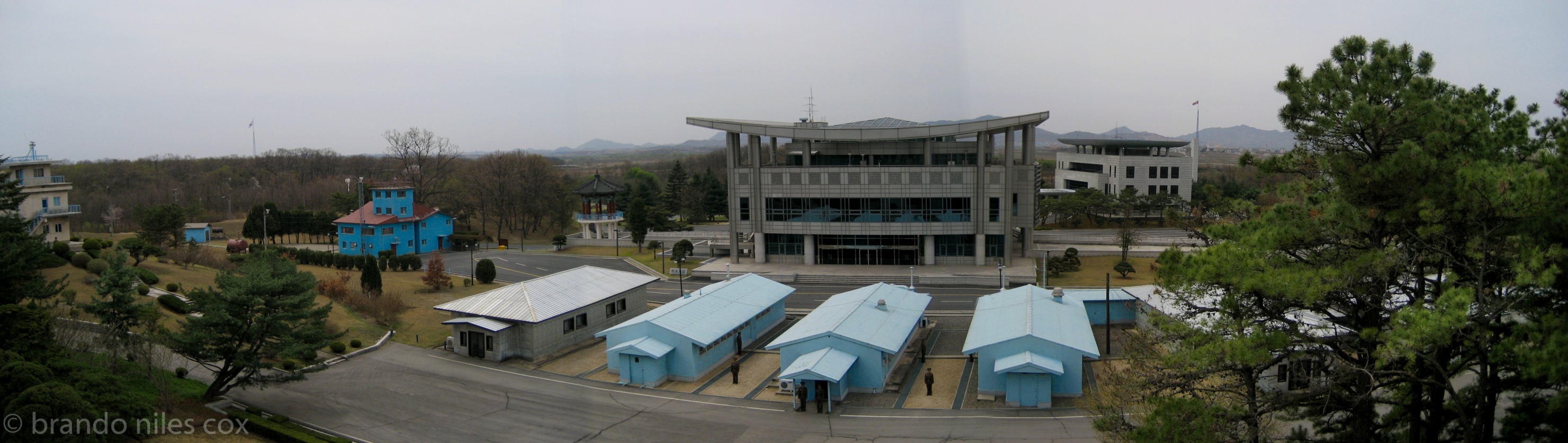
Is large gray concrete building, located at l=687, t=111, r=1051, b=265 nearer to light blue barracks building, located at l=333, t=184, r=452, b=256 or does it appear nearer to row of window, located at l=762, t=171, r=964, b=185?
row of window, located at l=762, t=171, r=964, b=185

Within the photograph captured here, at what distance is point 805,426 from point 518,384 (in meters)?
8.63

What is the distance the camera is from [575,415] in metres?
20.4

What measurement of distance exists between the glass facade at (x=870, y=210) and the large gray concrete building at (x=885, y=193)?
4cm

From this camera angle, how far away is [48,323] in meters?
17.4

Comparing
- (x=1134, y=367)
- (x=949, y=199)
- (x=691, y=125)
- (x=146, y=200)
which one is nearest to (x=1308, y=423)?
(x=1134, y=367)

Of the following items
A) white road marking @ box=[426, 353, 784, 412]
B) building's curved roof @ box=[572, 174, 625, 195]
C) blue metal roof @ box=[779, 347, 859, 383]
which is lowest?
white road marking @ box=[426, 353, 784, 412]

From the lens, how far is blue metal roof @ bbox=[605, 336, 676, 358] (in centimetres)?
2280

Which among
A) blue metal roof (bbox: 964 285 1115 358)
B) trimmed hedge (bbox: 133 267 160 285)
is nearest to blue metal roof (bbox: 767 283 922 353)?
blue metal roof (bbox: 964 285 1115 358)

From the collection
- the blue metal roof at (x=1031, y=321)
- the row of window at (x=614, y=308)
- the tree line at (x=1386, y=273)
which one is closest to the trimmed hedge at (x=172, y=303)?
the row of window at (x=614, y=308)

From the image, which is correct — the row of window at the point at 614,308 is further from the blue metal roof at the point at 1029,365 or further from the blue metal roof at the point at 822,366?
the blue metal roof at the point at 1029,365

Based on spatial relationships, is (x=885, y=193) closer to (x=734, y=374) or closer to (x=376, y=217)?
(x=734, y=374)

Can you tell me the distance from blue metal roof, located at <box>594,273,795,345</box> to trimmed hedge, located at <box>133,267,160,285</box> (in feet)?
54.9

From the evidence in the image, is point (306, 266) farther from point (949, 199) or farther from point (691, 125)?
point (949, 199)

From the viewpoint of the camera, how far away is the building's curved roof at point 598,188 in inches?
2238
